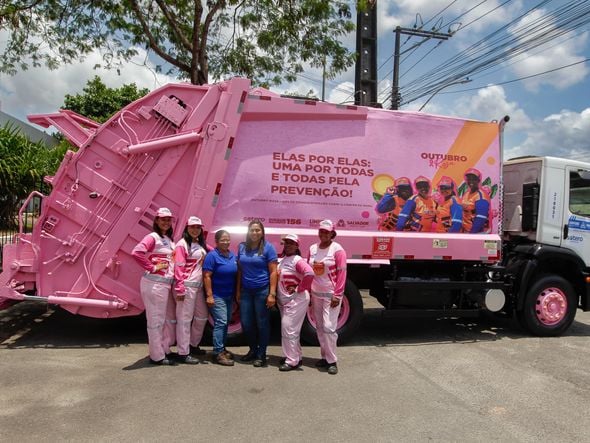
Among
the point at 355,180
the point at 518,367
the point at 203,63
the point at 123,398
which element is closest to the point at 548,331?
the point at 518,367

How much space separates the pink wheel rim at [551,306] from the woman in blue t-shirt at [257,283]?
389 cm

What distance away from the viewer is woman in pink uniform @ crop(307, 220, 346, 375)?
507cm

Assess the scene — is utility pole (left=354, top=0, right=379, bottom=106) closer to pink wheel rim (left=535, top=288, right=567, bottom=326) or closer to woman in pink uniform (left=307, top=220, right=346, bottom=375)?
pink wheel rim (left=535, top=288, right=567, bottom=326)

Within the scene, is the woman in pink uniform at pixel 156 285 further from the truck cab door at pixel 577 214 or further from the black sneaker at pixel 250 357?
the truck cab door at pixel 577 214

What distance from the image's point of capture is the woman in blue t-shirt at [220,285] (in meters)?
5.04

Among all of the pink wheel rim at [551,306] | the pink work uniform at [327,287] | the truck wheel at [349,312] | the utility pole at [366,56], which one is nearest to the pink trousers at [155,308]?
the pink work uniform at [327,287]

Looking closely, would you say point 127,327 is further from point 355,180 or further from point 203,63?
point 203,63

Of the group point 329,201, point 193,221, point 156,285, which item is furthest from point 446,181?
point 156,285

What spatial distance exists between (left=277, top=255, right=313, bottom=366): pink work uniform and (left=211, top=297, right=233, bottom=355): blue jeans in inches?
22.1

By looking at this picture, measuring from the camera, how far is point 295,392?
14.7ft

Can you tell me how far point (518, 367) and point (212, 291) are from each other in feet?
11.3

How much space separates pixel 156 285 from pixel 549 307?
516 centimetres

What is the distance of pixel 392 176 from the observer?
6113mm

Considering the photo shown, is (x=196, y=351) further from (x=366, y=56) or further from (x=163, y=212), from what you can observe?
(x=366, y=56)
